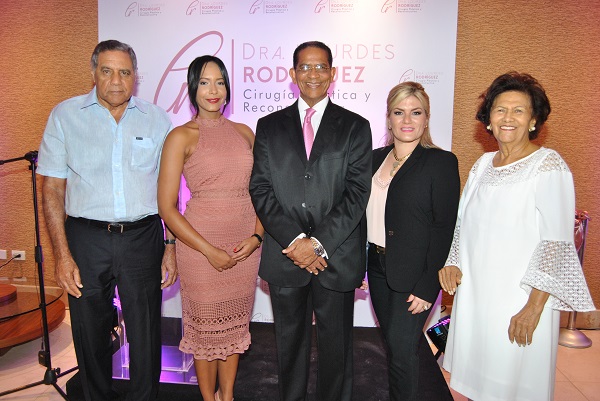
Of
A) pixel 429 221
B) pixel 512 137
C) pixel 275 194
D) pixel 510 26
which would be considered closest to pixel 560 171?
pixel 512 137

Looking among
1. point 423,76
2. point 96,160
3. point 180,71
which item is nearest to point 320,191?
point 96,160

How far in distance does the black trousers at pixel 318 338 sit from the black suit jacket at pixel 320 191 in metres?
0.07

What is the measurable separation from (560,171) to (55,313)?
3.81m

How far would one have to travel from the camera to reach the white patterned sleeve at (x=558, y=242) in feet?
6.07

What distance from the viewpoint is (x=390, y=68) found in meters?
3.98

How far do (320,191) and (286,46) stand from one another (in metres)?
2.20

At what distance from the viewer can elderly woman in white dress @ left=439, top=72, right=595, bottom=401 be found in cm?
187

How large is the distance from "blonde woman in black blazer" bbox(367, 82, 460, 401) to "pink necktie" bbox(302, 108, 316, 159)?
399mm

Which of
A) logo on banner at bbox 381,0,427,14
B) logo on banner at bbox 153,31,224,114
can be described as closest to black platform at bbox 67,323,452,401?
logo on banner at bbox 153,31,224,114

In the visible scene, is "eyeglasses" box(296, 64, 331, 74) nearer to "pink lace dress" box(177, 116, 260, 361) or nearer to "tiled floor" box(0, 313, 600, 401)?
"pink lace dress" box(177, 116, 260, 361)

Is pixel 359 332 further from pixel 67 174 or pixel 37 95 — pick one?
pixel 37 95

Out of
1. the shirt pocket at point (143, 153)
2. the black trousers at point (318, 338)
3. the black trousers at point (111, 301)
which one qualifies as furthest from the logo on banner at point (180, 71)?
the black trousers at point (318, 338)

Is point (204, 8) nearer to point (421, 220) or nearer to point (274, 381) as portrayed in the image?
point (421, 220)

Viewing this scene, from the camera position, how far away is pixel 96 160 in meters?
2.41
